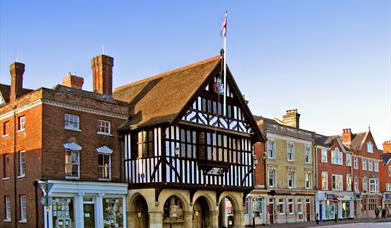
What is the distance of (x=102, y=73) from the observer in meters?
34.2

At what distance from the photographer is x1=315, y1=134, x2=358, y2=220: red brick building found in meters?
53.8

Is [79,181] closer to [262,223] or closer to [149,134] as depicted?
[149,134]

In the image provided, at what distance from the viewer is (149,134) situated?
31266 millimetres

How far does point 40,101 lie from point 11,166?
510 cm

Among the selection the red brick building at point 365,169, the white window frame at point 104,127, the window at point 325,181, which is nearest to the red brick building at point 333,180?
the window at point 325,181

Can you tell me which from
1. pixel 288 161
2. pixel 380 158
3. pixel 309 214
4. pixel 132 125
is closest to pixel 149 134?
pixel 132 125

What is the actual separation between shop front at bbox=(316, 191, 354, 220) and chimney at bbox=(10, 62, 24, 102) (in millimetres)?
32162

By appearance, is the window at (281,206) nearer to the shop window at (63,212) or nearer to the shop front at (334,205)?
the shop front at (334,205)

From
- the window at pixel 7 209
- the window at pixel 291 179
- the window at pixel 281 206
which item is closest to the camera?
the window at pixel 7 209

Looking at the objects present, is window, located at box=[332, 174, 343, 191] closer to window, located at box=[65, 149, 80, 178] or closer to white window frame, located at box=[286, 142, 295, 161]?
white window frame, located at box=[286, 142, 295, 161]

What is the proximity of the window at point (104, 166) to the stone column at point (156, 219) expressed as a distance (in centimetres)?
Result: 347

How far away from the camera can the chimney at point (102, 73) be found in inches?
1344

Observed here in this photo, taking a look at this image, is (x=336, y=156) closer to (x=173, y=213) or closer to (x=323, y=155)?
(x=323, y=155)

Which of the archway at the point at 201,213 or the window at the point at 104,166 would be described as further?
the archway at the point at 201,213
